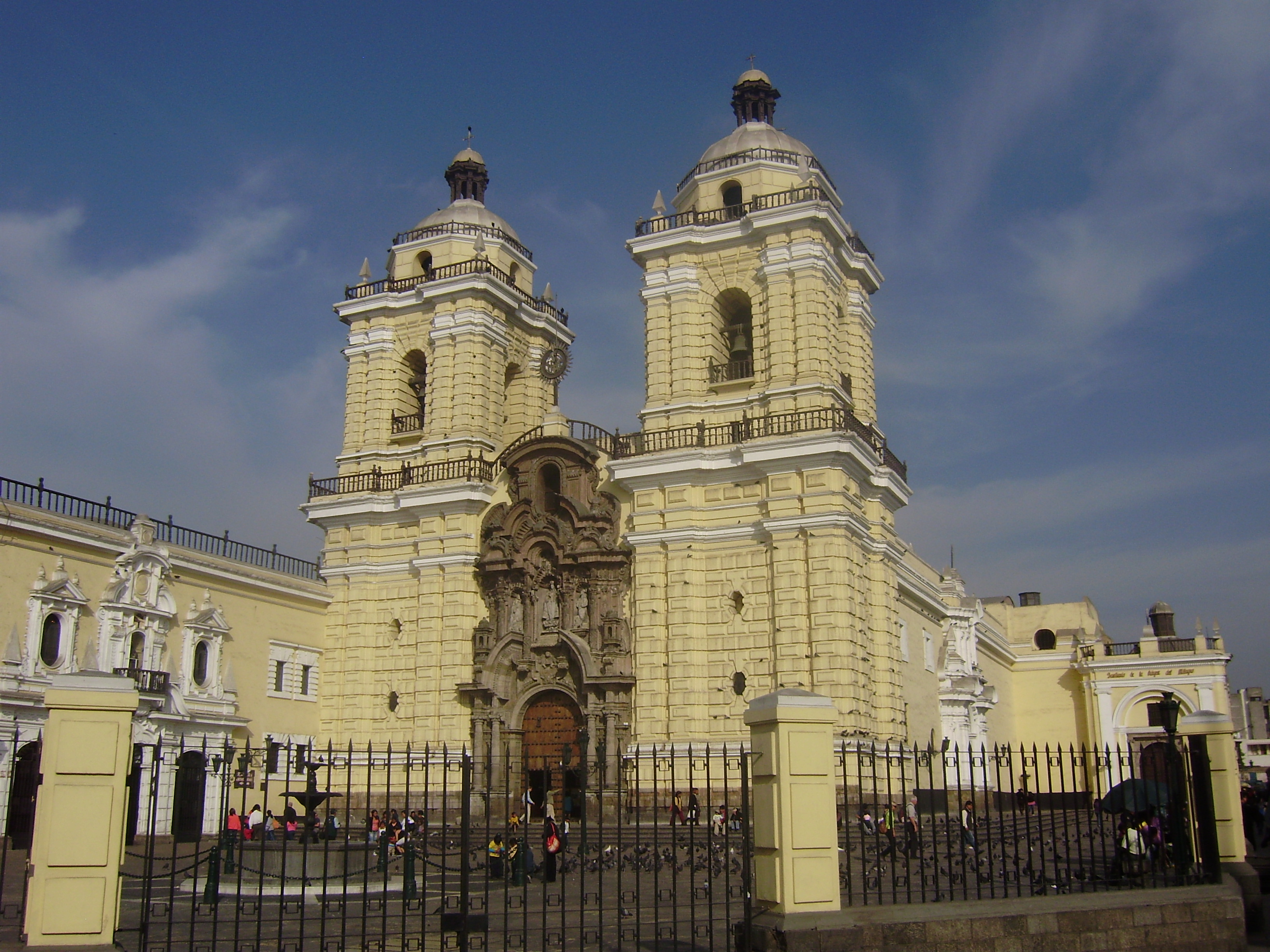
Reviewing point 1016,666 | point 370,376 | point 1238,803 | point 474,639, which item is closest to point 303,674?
point 474,639

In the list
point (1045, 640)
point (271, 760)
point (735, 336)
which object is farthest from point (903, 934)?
point (1045, 640)

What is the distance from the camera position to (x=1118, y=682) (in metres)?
43.9

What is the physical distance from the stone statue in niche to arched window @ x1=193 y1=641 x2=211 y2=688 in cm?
786

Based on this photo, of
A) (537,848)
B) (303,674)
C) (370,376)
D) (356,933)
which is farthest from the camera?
(370,376)

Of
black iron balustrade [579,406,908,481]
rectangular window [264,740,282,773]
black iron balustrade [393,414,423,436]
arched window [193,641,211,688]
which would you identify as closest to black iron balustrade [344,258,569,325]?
black iron balustrade [393,414,423,436]

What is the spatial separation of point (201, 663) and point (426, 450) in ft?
25.0

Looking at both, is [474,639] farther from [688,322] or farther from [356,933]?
[356,933]

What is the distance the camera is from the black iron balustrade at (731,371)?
2884 centimetres

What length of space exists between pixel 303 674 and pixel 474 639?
16.7 feet

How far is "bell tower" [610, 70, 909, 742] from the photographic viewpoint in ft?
83.5

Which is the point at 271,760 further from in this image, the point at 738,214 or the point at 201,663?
the point at 738,214

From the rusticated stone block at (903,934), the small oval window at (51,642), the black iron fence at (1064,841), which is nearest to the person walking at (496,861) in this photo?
the black iron fence at (1064,841)

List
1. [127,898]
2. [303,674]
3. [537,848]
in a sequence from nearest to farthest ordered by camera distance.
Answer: [127,898]
[537,848]
[303,674]

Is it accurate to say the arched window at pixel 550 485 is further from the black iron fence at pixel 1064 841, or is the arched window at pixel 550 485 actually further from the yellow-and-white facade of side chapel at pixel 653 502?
the black iron fence at pixel 1064 841
